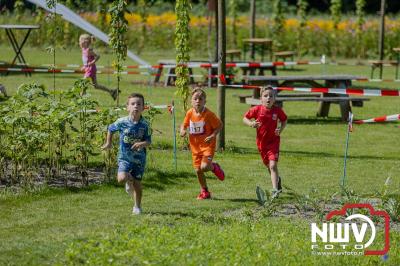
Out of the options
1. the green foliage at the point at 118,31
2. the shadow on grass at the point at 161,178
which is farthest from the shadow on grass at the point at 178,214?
the green foliage at the point at 118,31

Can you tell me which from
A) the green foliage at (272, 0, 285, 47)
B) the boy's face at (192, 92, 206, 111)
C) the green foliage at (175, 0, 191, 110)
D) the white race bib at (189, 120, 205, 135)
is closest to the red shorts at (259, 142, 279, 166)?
the white race bib at (189, 120, 205, 135)

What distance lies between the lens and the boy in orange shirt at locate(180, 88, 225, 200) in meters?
11.8

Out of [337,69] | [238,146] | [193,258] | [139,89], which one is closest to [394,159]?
[238,146]

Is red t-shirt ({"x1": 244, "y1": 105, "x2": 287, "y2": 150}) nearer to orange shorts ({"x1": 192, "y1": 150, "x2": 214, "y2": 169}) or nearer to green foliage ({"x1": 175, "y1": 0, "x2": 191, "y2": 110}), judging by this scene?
orange shorts ({"x1": 192, "y1": 150, "x2": 214, "y2": 169})

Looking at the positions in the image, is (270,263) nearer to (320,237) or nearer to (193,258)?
(193,258)

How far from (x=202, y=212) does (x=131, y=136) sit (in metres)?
1.13

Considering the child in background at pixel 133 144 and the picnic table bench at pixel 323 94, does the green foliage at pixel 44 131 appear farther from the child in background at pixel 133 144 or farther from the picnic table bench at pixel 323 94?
the picnic table bench at pixel 323 94

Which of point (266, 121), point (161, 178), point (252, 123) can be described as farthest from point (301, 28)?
point (252, 123)

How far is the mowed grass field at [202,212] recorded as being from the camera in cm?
855

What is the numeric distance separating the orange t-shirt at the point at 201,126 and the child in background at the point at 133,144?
1264 mm

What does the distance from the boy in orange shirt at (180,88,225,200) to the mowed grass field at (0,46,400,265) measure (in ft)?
1.09

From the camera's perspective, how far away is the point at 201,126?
11852 millimetres

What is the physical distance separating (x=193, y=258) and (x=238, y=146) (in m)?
7.70

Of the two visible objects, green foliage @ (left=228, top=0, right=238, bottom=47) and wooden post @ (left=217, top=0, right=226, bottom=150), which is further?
green foliage @ (left=228, top=0, right=238, bottom=47)
